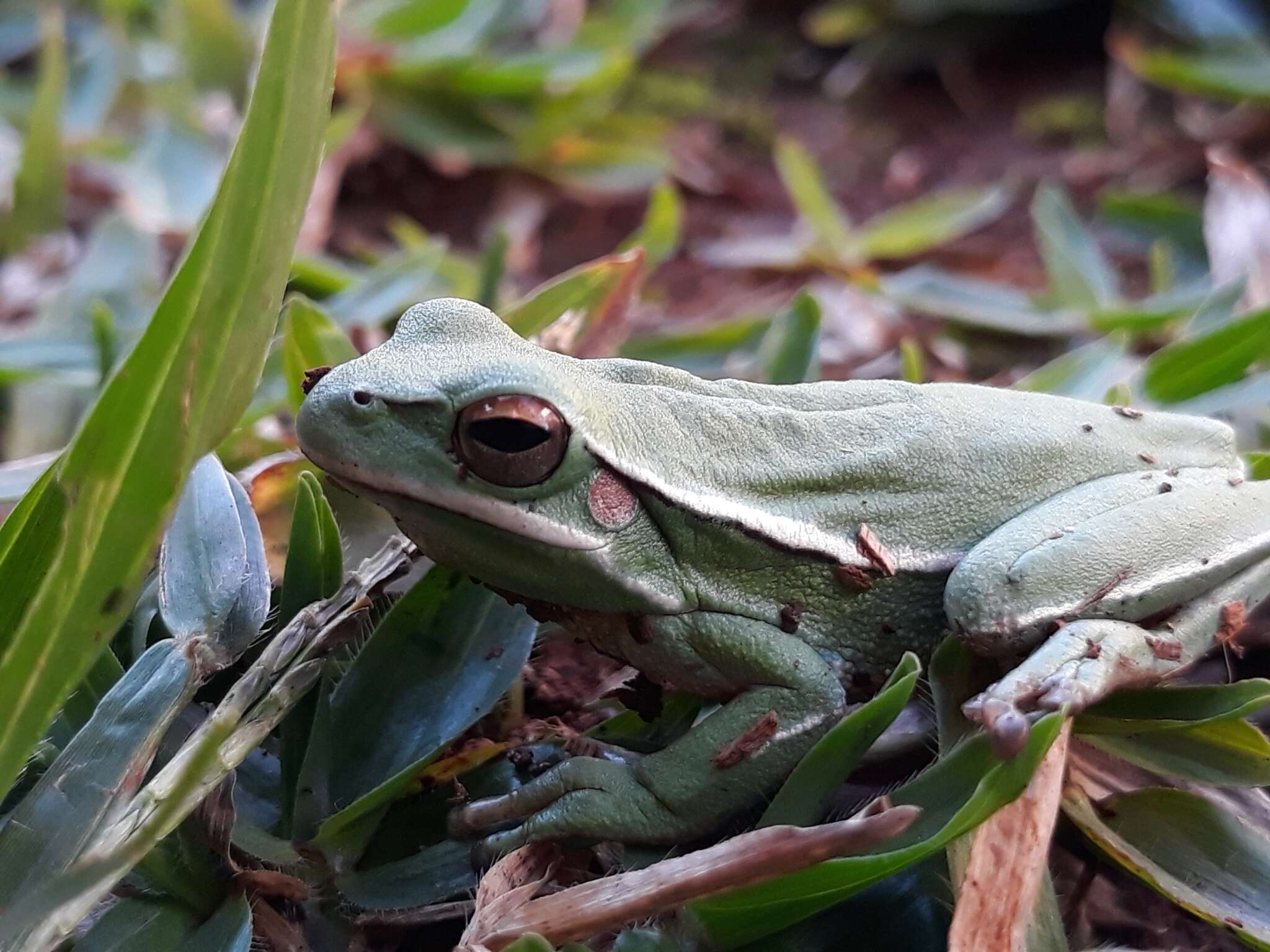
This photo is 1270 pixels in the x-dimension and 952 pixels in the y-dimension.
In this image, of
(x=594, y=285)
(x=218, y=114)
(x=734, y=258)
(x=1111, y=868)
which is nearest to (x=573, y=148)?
(x=734, y=258)

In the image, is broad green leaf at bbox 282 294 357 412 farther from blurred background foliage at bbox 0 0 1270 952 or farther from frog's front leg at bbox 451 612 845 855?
frog's front leg at bbox 451 612 845 855

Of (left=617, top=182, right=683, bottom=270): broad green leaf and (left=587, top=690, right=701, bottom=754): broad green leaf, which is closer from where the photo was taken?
(left=587, top=690, right=701, bottom=754): broad green leaf

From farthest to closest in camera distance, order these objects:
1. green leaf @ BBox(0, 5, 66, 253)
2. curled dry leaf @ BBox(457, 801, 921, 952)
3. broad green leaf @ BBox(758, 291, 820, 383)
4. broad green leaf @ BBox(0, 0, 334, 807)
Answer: green leaf @ BBox(0, 5, 66, 253)
broad green leaf @ BBox(758, 291, 820, 383)
curled dry leaf @ BBox(457, 801, 921, 952)
broad green leaf @ BBox(0, 0, 334, 807)

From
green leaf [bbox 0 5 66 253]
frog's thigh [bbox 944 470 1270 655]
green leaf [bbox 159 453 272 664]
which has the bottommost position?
frog's thigh [bbox 944 470 1270 655]

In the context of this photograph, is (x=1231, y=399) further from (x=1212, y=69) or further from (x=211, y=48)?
(x=211, y=48)

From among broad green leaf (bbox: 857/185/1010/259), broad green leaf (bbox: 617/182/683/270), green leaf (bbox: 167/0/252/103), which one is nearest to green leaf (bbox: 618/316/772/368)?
broad green leaf (bbox: 617/182/683/270)

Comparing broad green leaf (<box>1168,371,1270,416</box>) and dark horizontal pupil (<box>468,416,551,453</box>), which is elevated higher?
dark horizontal pupil (<box>468,416,551,453</box>)

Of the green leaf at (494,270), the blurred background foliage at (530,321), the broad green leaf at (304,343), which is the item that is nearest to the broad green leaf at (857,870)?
the blurred background foliage at (530,321)

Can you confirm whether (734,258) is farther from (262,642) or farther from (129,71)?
(262,642)
